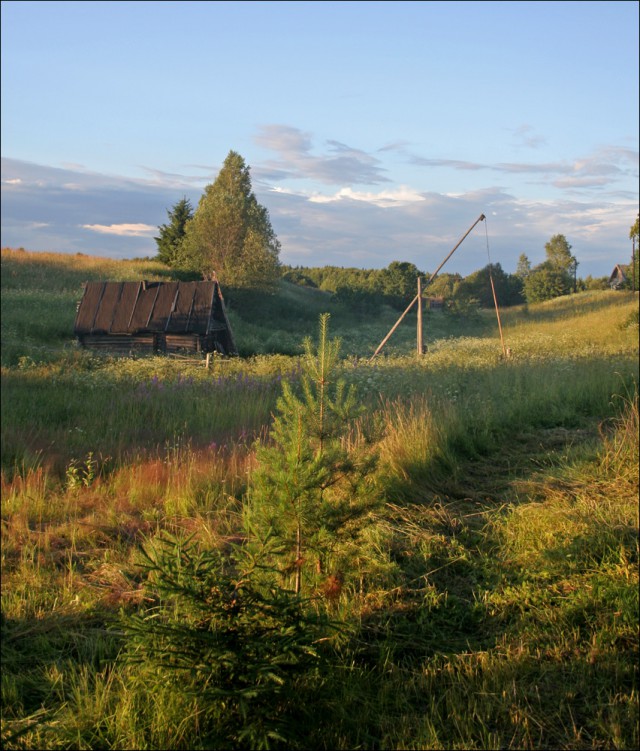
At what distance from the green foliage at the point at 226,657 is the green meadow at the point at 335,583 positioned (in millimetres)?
10

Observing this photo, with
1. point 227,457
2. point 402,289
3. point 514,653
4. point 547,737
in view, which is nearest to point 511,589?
point 514,653

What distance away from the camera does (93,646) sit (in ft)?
12.1

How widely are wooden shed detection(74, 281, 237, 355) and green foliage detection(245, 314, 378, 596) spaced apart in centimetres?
1287

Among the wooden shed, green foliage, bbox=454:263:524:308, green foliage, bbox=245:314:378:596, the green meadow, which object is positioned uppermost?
green foliage, bbox=454:263:524:308

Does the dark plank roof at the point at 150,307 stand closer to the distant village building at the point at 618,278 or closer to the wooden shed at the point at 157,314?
the wooden shed at the point at 157,314

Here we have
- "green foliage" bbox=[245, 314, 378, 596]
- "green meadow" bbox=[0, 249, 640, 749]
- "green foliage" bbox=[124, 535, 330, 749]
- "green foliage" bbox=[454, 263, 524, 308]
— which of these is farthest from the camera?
"green foliage" bbox=[454, 263, 524, 308]

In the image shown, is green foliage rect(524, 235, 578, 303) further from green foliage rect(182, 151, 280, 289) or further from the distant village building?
green foliage rect(182, 151, 280, 289)

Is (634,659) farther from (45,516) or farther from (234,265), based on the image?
(234,265)

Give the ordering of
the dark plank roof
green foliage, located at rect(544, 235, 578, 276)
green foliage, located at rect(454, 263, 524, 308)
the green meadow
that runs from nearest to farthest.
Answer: the green meadow, the dark plank roof, green foliage, located at rect(454, 263, 524, 308), green foliage, located at rect(544, 235, 578, 276)

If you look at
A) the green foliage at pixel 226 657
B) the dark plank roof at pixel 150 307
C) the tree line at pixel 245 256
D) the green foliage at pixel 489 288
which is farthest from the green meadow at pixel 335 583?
the green foliage at pixel 489 288

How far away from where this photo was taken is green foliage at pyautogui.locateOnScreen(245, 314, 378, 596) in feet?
11.5

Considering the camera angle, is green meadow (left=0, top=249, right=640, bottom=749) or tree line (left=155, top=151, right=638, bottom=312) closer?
green meadow (left=0, top=249, right=640, bottom=749)

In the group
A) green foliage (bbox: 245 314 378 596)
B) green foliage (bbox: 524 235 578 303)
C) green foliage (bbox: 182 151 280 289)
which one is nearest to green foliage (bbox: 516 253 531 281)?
green foliage (bbox: 524 235 578 303)

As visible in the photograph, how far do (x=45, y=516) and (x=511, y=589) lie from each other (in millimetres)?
3920
